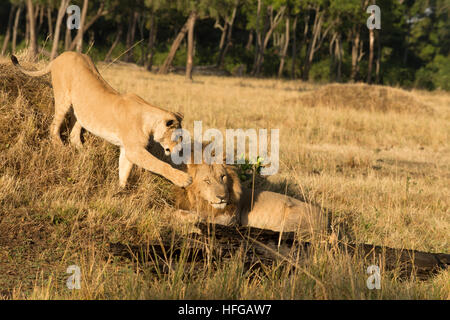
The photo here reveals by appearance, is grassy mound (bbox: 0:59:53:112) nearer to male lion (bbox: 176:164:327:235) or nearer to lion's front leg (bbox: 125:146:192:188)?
male lion (bbox: 176:164:327:235)

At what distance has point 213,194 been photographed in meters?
5.36

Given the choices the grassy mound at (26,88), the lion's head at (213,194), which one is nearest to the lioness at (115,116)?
the lion's head at (213,194)

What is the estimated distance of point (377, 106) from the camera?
17188mm

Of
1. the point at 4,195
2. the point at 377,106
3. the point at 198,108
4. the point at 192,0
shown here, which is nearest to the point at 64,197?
the point at 4,195

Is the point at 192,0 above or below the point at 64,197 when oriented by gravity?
above

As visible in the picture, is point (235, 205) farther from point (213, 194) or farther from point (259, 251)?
point (259, 251)

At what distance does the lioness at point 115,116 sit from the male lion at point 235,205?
695mm

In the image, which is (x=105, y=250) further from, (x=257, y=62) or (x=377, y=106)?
(x=257, y=62)

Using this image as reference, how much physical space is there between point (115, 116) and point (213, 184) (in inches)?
44.7

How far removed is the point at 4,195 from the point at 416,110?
47.1 ft

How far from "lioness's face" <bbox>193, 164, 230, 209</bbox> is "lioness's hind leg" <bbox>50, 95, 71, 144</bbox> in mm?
1468

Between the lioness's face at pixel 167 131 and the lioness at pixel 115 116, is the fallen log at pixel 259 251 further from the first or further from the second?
the lioness's face at pixel 167 131

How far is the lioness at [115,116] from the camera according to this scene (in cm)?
479

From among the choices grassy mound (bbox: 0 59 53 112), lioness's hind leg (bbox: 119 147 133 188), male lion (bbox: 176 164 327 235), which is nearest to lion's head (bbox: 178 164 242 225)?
male lion (bbox: 176 164 327 235)
